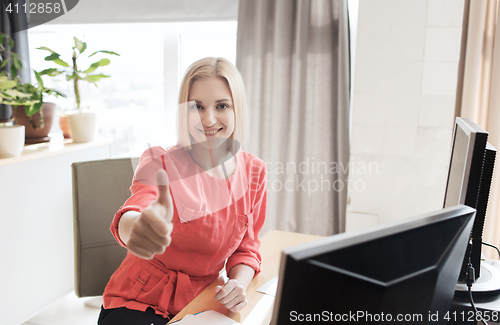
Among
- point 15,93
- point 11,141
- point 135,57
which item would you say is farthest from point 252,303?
point 135,57

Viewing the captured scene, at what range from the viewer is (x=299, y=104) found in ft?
7.18

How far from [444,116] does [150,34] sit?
77.8 inches

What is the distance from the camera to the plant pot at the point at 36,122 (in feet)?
6.05

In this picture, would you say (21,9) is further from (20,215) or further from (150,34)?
(20,215)

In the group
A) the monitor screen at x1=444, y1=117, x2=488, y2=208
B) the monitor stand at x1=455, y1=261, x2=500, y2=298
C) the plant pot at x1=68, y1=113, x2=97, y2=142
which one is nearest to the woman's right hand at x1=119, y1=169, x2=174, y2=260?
the monitor screen at x1=444, y1=117, x2=488, y2=208

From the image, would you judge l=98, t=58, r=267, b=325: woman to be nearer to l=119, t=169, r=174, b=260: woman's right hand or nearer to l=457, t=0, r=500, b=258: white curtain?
l=119, t=169, r=174, b=260: woman's right hand

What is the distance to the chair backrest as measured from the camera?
120cm

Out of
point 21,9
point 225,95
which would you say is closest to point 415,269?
point 225,95

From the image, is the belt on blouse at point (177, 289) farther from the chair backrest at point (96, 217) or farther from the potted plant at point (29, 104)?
the potted plant at point (29, 104)

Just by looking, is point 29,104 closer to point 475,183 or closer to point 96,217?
point 96,217

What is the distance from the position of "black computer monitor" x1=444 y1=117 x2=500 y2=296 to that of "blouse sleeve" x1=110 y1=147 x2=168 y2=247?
2.03 feet

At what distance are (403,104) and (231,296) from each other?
4.19 feet

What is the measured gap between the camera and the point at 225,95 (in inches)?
34.1

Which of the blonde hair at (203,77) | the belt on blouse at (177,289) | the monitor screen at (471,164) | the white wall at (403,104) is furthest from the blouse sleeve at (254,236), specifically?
the white wall at (403,104)
